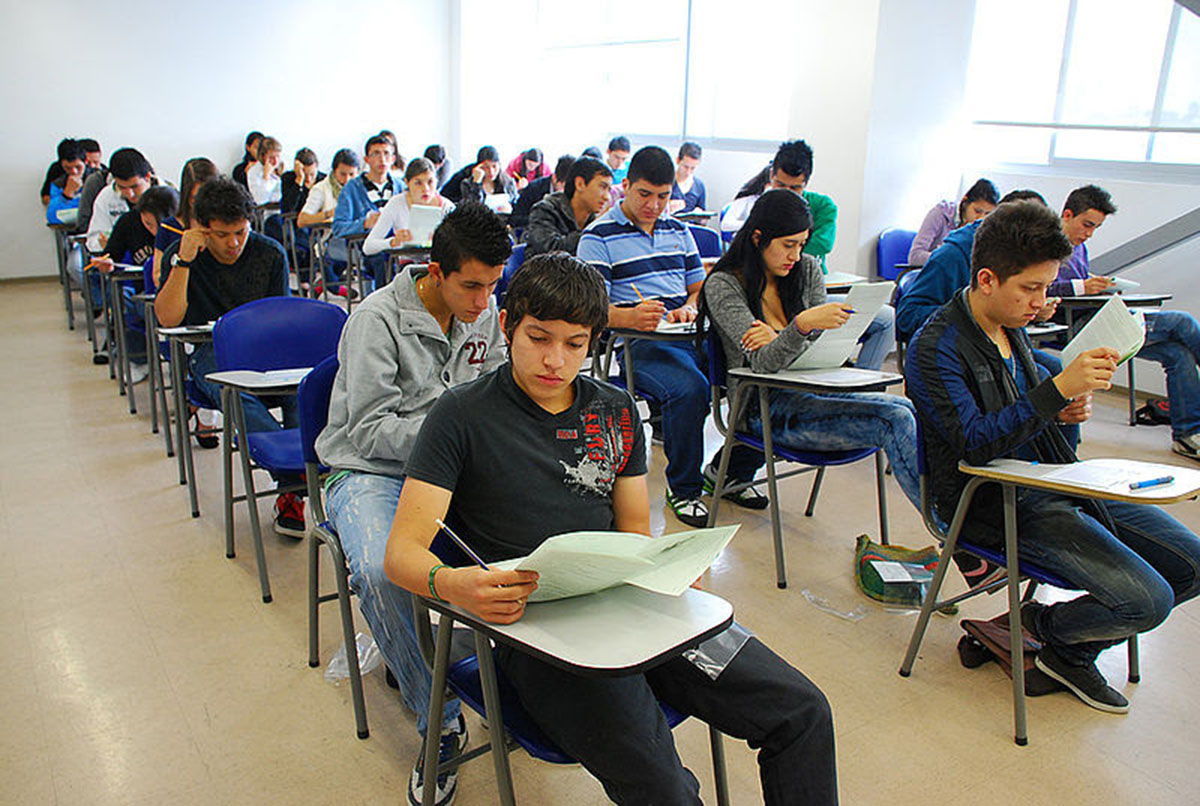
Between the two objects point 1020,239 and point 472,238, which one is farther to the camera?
point 1020,239

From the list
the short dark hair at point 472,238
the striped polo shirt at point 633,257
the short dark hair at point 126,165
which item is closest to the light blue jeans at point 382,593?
the short dark hair at point 472,238

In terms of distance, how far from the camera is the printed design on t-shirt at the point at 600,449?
1.51 meters

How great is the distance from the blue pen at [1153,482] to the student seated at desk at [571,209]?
2.64m

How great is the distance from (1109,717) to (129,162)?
5.25 m

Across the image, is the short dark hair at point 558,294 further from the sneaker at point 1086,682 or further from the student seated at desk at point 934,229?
the student seated at desk at point 934,229

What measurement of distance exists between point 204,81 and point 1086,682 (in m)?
8.78

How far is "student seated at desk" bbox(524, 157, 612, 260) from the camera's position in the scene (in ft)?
13.3

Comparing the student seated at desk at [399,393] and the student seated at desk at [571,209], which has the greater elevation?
the student seated at desk at [571,209]

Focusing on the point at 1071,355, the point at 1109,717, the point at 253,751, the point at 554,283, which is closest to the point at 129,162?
the point at 253,751

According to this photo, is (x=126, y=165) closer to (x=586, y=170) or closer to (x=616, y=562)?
(x=586, y=170)

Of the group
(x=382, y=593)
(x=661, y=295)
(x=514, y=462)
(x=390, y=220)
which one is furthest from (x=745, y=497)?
(x=390, y=220)

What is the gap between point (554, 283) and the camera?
4.74 feet

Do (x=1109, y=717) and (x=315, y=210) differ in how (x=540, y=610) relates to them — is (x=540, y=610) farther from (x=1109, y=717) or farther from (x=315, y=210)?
(x=315, y=210)

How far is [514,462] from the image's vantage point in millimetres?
1470
